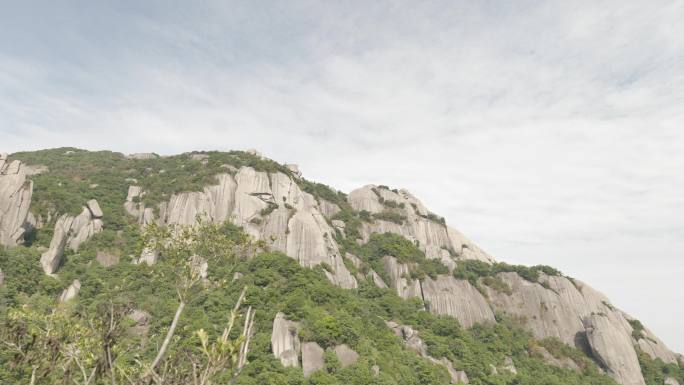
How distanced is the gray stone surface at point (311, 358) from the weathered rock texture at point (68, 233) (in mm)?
35962

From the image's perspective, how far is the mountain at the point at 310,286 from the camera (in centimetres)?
4288

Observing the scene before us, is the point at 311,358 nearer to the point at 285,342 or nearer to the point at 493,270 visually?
the point at 285,342

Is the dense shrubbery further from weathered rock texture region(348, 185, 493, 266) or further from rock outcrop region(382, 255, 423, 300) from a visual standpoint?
rock outcrop region(382, 255, 423, 300)

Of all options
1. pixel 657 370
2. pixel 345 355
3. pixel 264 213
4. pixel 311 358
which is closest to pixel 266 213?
pixel 264 213

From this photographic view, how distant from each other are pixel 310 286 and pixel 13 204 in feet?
135

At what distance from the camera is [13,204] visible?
175ft

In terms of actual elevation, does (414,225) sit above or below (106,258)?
above

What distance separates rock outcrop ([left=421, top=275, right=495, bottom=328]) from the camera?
2554 inches

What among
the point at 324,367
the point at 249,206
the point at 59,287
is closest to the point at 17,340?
the point at 324,367

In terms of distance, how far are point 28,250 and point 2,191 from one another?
9.21m

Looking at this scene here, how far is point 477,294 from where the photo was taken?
2731 inches

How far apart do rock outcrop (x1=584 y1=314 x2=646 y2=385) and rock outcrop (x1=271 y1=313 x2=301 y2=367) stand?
48.6 meters

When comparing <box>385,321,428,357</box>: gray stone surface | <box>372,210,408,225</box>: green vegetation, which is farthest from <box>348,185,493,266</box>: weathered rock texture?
<box>385,321,428,357</box>: gray stone surface

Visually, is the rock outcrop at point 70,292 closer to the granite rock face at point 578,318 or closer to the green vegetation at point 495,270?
the green vegetation at point 495,270
